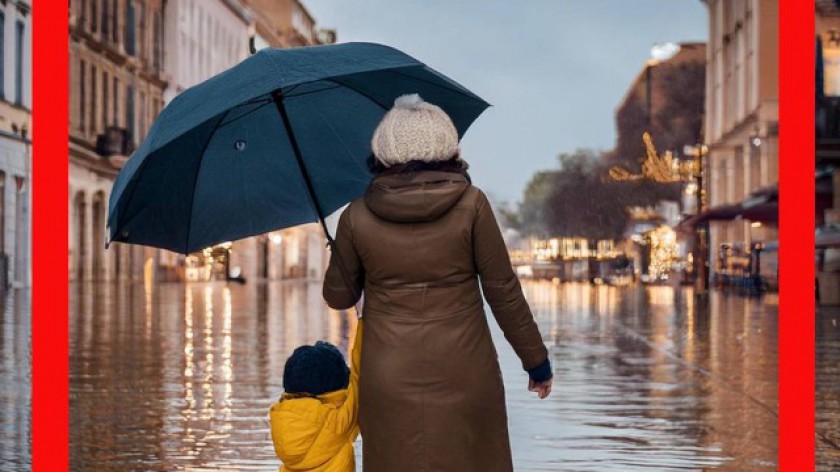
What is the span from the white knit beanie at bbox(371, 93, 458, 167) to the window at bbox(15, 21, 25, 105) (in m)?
43.1

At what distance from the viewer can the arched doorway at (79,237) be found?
2088 inches

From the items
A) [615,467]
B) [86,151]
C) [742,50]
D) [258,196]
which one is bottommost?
[615,467]

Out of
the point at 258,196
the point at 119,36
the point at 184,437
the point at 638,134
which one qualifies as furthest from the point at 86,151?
the point at 638,134

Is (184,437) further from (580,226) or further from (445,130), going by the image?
(580,226)

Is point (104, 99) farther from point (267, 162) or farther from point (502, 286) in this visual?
point (502, 286)

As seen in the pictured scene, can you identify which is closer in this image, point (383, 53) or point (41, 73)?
point (41, 73)

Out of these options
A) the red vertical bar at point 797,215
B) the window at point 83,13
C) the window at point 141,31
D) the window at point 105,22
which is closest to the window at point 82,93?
the window at point 83,13

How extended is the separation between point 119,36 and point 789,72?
59191 millimetres

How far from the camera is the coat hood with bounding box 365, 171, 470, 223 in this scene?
430 cm

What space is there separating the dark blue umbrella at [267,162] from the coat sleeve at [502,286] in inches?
37.4

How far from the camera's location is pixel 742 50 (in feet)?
205

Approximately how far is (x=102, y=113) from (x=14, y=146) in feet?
45.9

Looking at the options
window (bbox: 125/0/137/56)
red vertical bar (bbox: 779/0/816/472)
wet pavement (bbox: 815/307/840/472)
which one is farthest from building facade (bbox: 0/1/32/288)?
red vertical bar (bbox: 779/0/816/472)

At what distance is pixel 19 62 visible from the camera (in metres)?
46.8
